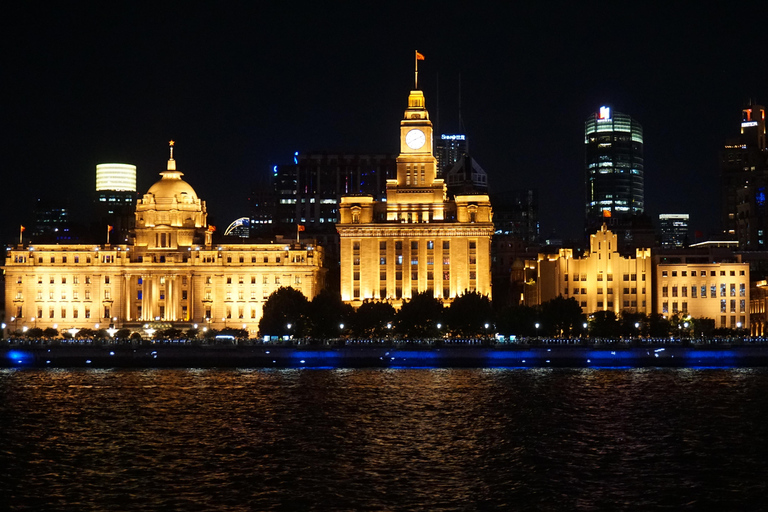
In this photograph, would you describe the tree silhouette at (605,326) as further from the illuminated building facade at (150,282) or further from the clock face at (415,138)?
the illuminated building facade at (150,282)

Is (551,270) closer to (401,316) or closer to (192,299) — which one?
(401,316)

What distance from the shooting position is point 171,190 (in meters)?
197

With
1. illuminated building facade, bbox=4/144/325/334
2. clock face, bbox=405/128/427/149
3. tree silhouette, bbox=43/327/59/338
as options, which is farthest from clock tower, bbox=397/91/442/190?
tree silhouette, bbox=43/327/59/338

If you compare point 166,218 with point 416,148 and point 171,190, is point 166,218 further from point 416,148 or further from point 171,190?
point 416,148

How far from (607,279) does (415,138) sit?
123 feet

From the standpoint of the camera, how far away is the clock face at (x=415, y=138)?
194 meters

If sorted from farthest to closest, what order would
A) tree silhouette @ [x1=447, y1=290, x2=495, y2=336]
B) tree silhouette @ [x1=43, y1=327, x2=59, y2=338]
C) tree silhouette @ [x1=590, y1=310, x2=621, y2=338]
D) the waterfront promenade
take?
1. tree silhouette @ [x1=43, y1=327, x2=59, y2=338]
2. tree silhouette @ [x1=447, y1=290, x2=495, y2=336]
3. tree silhouette @ [x1=590, y1=310, x2=621, y2=338]
4. the waterfront promenade

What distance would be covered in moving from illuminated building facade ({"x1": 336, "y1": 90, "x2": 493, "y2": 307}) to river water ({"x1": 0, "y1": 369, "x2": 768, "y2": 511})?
5778 centimetres

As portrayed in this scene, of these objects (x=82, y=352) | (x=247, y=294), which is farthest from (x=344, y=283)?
(x=82, y=352)

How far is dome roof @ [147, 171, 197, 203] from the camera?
197 m

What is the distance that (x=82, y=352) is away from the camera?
150750 mm

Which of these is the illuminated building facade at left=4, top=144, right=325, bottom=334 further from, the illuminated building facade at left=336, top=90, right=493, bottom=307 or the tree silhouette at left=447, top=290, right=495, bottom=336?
the tree silhouette at left=447, top=290, right=495, bottom=336

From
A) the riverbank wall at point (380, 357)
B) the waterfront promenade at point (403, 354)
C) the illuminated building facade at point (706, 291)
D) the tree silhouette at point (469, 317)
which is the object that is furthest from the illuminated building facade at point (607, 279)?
the riverbank wall at point (380, 357)

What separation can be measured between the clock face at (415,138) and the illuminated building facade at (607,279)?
98.1 feet
